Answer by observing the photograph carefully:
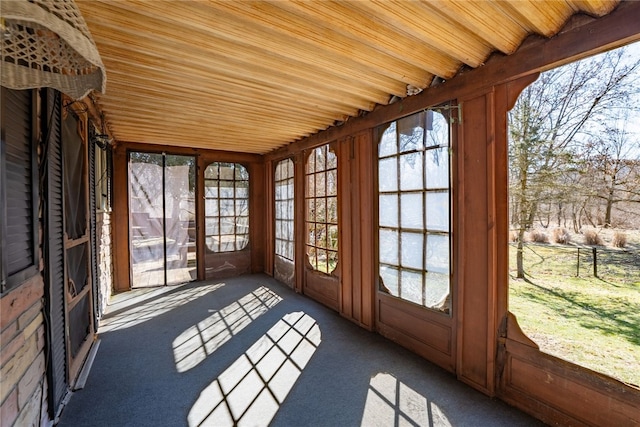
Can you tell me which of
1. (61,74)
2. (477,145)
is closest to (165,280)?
(61,74)

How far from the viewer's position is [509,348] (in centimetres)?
197

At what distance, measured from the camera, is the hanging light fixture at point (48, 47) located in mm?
668

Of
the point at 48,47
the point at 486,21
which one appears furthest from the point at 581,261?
the point at 48,47

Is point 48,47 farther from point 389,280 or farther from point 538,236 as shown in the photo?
point 538,236

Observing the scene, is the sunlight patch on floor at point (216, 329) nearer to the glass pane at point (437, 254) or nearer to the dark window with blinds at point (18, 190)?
the dark window with blinds at point (18, 190)

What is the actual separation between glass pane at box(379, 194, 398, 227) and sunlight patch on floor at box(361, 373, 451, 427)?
142 cm

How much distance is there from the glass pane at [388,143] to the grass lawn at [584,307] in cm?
203

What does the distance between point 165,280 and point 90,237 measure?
2.46 m

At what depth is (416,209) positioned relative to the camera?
2635 mm

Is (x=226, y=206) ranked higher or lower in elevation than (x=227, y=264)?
higher

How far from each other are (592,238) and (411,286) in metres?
2.60

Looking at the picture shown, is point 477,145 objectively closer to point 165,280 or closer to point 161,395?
point 161,395

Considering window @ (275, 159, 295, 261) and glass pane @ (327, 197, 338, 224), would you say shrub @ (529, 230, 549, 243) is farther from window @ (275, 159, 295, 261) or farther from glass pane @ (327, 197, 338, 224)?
window @ (275, 159, 295, 261)

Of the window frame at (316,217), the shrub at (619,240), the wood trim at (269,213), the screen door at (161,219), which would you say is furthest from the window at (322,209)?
the shrub at (619,240)
